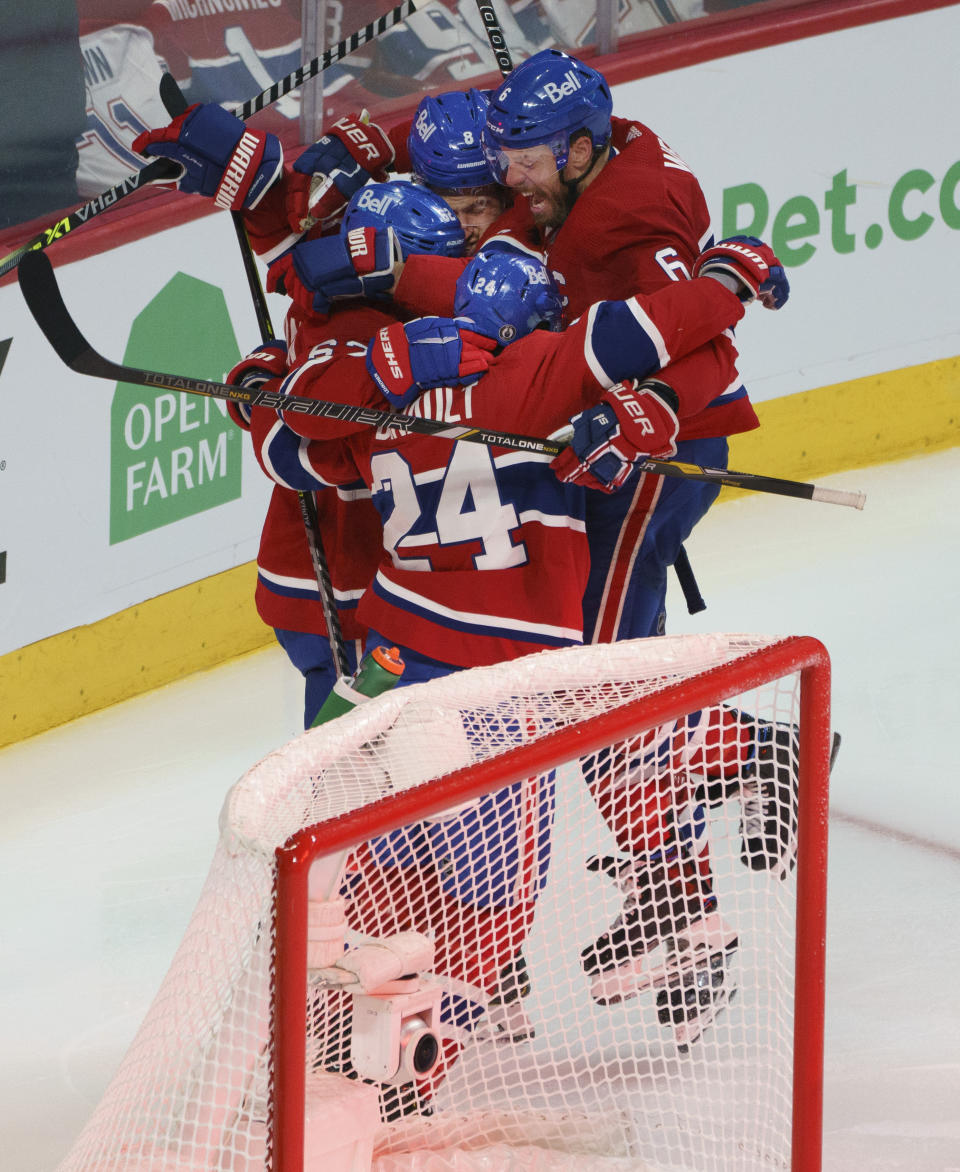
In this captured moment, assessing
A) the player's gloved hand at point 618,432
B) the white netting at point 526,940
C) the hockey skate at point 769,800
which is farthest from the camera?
the player's gloved hand at point 618,432

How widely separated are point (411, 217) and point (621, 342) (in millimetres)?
321

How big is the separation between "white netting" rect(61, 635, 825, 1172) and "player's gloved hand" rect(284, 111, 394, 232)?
37.2 inches

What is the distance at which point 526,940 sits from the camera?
1743mm

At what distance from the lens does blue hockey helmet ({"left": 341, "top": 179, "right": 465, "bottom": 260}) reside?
2102mm

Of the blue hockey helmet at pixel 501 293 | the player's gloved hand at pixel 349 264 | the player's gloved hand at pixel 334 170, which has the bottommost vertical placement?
the blue hockey helmet at pixel 501 293

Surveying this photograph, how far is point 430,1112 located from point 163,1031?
419 mm

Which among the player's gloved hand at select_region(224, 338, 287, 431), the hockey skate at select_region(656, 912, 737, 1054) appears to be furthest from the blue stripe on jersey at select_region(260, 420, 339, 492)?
the hockey skate at select_region(656, 912, 737, 1054)

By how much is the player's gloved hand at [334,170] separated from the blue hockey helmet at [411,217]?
0.71 ft

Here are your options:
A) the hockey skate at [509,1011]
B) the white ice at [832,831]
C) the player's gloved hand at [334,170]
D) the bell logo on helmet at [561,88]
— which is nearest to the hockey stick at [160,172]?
the player's gloved hand at [334,170]

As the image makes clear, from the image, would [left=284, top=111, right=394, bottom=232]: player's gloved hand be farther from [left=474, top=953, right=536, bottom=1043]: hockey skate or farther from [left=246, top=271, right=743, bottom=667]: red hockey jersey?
[left=474, top=953, right=536, bottom=1043]: hockey skate

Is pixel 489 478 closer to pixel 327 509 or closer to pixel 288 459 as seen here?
pixel 288 459

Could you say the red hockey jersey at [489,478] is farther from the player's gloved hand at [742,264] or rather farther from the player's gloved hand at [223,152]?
the player's gloved hand at [223,152]

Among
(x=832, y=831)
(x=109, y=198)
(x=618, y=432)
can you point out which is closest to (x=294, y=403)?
(x=618, y=432)

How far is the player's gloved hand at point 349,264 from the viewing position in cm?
204
